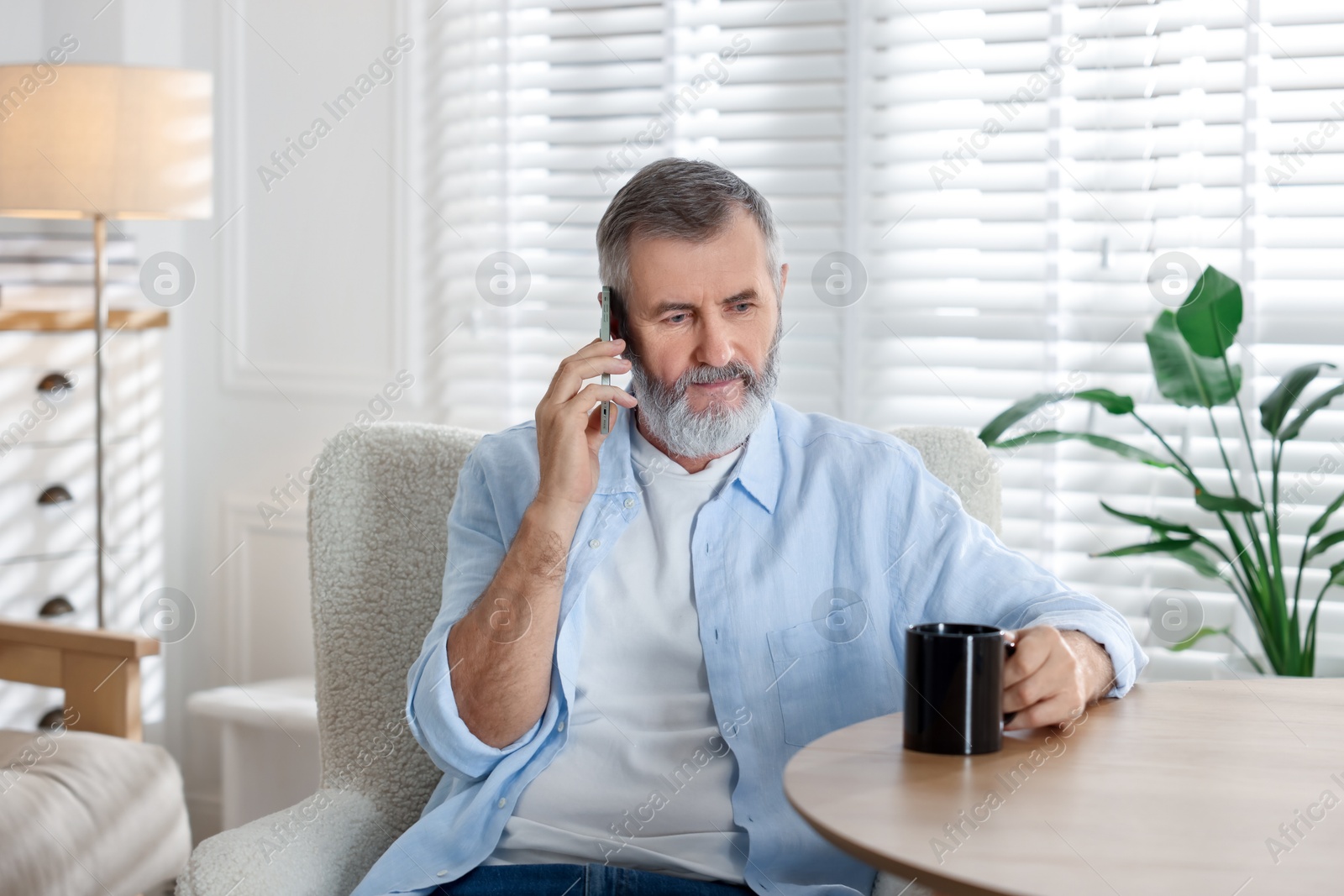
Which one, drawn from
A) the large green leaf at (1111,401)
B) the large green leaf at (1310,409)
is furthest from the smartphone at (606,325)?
the large green leaf at (1310,409)

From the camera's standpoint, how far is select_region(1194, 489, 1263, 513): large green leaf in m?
1.99

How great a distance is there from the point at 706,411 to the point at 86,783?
3.98 feet

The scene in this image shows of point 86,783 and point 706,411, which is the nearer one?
point 706,411

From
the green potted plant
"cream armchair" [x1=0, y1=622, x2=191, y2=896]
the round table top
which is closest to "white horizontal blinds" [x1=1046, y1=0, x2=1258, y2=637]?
the green potted plant

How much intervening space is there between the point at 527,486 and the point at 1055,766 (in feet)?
2.61

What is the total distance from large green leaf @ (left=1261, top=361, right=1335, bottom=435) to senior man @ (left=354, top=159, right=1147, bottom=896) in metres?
0.77

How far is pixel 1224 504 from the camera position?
2002mm

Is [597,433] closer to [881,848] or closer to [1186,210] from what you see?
[881,848]

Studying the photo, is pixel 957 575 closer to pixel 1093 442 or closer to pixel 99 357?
pixel 1093 442

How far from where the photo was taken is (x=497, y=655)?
1432 mm

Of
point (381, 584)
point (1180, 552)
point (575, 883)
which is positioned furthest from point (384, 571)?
point (1180, 552)

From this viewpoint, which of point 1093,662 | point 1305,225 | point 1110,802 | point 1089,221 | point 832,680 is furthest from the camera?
point 1089,221

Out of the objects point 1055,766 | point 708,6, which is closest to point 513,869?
point 1055,766

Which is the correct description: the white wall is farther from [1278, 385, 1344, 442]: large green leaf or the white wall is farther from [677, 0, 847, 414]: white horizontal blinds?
[1278, 385, 1344, 442]: large green leaf
